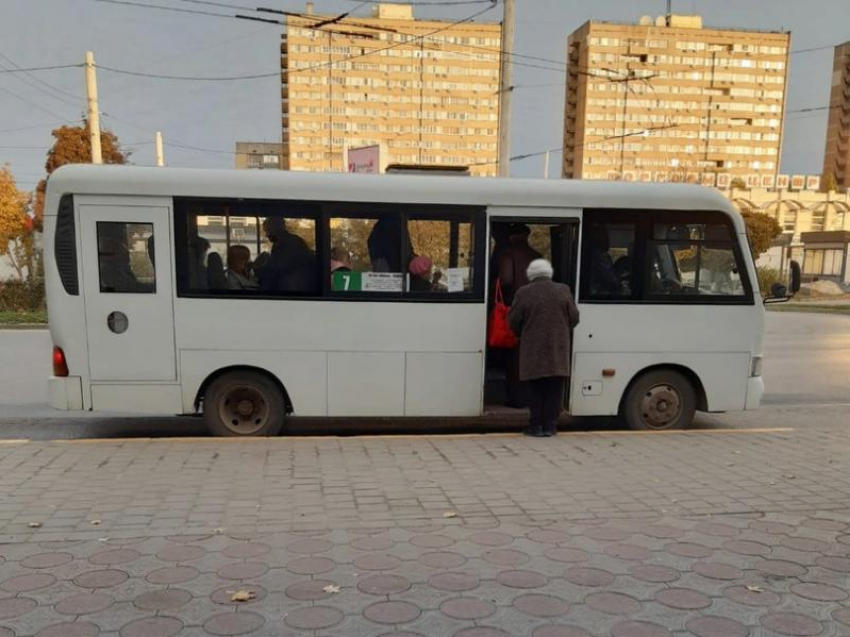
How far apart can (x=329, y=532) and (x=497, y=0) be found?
14.4 metres

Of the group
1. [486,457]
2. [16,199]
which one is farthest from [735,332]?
[16,199]

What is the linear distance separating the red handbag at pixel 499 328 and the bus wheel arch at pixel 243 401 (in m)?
Result: 2.16

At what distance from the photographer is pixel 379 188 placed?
6.13 meters

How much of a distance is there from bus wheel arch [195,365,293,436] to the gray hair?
2.70 meters

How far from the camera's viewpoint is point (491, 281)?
664 centimetres

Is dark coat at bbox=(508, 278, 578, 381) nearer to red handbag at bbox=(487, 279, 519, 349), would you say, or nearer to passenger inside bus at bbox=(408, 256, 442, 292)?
red handbag at bbox=(487, 279, 519, 349)

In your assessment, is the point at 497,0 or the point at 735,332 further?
the point at 497,0

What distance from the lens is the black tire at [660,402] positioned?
6.71 metres

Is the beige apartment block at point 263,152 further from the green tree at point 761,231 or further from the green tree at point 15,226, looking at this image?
the green tree at point 15,226

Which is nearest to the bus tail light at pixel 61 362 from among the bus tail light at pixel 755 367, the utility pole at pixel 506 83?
the bus tail light at pixel 755 367

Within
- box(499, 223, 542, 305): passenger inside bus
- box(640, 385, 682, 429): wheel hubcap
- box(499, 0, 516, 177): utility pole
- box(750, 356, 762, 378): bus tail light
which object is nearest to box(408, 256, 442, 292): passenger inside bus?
box(499, 223, 542, 305): passenger inside bus

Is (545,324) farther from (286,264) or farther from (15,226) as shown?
(15,226)

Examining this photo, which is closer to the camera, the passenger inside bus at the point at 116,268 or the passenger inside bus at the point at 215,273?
the passenger inside bus at the point at 116,268

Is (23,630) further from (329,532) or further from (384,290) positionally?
(384,290)
